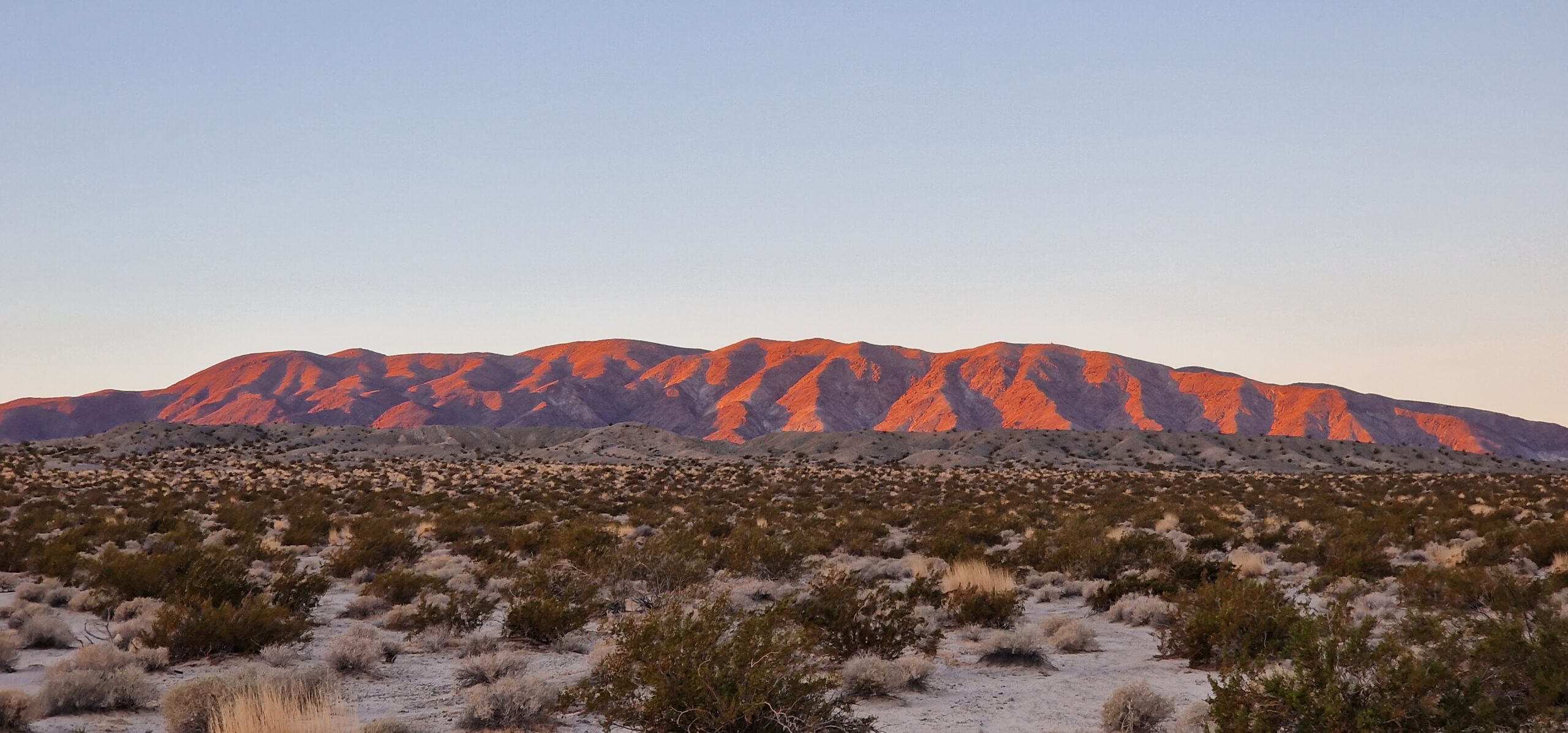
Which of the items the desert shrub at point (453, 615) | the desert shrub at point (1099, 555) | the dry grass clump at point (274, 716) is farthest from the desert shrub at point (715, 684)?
the desert shrub at point (1099, 555)

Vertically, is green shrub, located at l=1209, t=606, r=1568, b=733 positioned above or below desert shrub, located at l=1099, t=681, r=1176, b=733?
above

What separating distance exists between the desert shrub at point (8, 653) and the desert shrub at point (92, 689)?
50.8 inches

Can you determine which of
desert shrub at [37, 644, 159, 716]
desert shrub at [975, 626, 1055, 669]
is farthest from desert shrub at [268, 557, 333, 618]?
desert shrub at [975, 626, 1055, 669]

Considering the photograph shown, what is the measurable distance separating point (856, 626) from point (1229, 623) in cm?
344

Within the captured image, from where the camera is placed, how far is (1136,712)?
7.04m

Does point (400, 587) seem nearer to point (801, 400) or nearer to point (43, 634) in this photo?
point (43, 634)

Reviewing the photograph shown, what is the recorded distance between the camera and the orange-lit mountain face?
15475 cm

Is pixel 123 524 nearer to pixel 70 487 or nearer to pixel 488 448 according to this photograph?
pixel 70 487

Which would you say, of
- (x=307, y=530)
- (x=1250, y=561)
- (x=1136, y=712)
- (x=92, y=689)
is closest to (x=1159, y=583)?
(x=1250, y=561)

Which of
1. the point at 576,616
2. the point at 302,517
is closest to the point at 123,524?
the point at 302,517

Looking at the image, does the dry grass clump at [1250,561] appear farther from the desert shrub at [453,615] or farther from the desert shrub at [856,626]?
the desert shrub at [453,615]

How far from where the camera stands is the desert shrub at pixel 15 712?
20.7ft

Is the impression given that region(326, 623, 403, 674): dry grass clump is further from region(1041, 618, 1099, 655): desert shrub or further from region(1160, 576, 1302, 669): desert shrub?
region(1160, 576, 1302, 669): desert shrub

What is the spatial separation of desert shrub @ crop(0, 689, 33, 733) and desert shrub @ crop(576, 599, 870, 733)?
3.84 m
